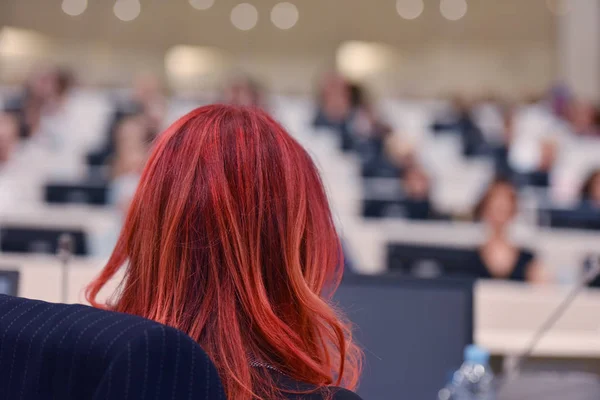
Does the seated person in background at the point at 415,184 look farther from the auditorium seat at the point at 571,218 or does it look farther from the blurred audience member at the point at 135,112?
the blurred audience member at the point at 135,112

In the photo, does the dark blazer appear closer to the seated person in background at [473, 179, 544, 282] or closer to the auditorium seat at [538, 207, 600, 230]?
the seated person in background at [473, 179, 544, 282]

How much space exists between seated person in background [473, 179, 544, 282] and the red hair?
225cm

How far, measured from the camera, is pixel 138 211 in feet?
2.77

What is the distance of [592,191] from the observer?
5.00 metres

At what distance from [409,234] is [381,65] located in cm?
814

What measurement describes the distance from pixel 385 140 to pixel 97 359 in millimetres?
7095

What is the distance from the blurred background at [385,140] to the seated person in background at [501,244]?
0.03 ft

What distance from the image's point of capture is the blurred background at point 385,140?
1.81 m

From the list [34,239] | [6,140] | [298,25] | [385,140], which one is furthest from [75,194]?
[298,25]

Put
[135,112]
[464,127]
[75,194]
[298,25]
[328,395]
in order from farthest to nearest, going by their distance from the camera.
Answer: [298,25] < [464,127] < [135,112] < [75,194] < [328,395]

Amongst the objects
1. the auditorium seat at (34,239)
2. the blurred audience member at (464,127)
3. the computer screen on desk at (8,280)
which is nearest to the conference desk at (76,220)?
the auditorium seat at (34,239)

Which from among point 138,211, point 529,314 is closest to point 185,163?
point 138,211

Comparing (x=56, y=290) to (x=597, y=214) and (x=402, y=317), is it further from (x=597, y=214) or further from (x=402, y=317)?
(x=597, y=214)

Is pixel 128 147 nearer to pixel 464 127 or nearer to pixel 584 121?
pixel 464 127
